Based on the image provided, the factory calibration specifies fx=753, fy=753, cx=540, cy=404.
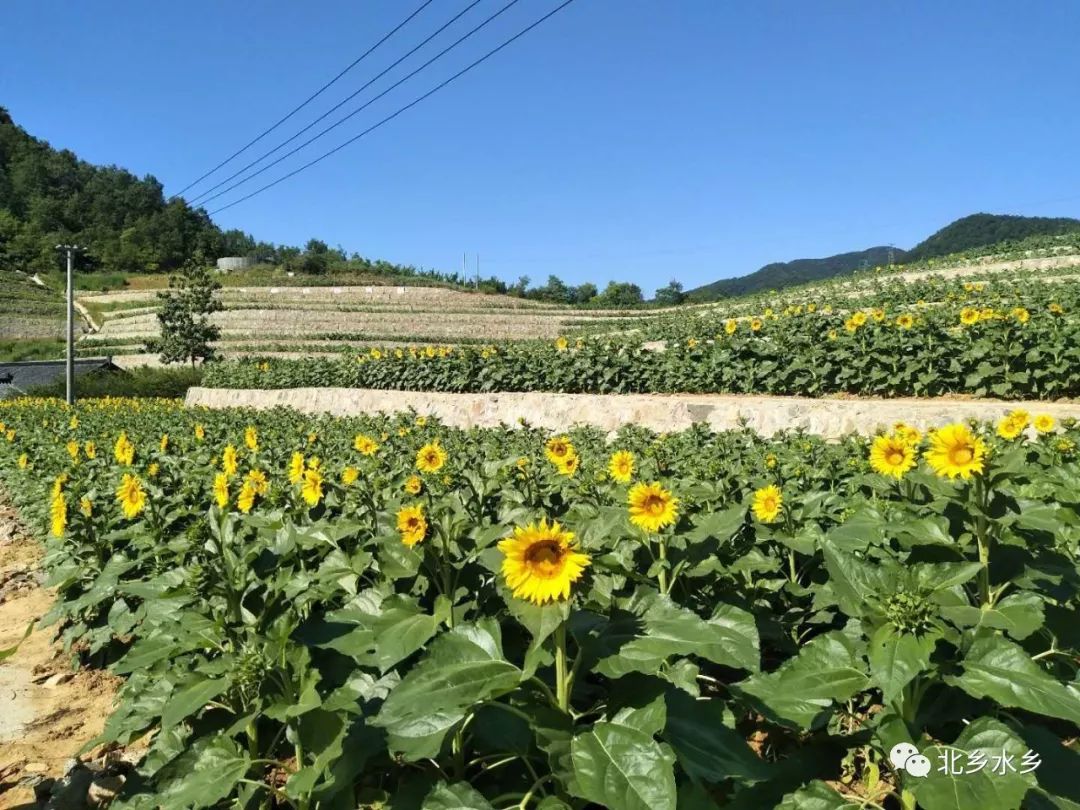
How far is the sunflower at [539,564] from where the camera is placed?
1.48 m

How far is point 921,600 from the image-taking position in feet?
5.06

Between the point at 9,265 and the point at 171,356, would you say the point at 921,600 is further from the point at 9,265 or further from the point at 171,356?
the point at 9,265

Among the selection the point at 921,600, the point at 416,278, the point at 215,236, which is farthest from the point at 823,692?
the point at 215,236

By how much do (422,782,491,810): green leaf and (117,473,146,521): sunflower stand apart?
243 cm

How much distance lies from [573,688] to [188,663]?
1.22 metres

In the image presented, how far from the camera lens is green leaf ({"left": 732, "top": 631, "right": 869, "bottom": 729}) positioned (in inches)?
63.1

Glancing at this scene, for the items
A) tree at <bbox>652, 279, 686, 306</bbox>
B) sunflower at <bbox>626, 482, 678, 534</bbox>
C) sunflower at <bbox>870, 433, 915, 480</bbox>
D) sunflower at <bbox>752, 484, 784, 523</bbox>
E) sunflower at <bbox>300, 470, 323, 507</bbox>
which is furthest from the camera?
tree at <bbox>652, 279, 686, 306</bbox>

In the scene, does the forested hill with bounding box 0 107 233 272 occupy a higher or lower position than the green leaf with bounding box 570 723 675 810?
higher

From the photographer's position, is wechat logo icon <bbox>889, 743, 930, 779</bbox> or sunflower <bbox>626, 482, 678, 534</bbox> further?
sunflower <bbox>626, 482, 678, 534</bbox>

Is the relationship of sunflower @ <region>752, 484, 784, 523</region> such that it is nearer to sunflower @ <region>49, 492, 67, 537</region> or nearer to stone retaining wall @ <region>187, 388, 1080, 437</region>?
stone retaining wall @ <region>187, 388, 1080, 437</region>

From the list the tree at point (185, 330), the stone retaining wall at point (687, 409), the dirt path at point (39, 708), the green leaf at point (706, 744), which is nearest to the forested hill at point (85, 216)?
the tree at point (185, 330)

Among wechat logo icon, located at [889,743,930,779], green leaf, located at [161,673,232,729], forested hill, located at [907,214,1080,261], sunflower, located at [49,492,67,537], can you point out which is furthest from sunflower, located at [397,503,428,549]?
forested hill, located at [907,214,1080,261]

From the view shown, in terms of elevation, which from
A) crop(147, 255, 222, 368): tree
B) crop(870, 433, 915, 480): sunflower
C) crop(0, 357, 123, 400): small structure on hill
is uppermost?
crop(147, 255, 222, 368): tree

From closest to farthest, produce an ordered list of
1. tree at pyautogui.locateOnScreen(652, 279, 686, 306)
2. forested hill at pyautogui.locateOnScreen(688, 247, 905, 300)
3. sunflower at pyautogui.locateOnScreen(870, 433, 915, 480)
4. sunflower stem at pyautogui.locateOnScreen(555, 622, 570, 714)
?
sunflower stem at pyautogui.locateOnScreen(555, 622, 570, 714)
sunflower at pyautogui.locateOnScreen(870, 433, 915, 480)
tree at pyautogui.locateOnScreen(652, 279, 686, 306)
forested hill at pyautogui.locateOnScreen(688, 247, 905, 300)
